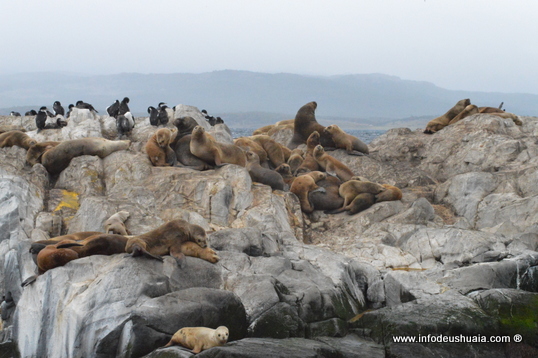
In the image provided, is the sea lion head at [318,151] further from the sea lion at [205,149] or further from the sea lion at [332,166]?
the sea lion at [205,149]

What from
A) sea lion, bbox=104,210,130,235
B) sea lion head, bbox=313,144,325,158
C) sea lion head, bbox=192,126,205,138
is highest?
sea lion head, bbox=192,126,205,138

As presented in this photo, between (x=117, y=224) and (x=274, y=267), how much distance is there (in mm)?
2787

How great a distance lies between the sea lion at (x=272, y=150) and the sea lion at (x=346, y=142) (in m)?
2.06

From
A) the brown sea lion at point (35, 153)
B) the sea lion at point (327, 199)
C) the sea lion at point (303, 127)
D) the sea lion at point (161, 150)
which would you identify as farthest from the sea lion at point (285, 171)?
the brown sea lion at point (35, 153)

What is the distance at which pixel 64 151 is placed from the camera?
1334 cm

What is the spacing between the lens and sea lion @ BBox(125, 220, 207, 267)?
7918mm

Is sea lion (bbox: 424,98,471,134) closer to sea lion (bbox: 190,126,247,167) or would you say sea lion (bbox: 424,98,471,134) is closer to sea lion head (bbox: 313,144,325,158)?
sea lion head (bbox: 313,144,325,158)

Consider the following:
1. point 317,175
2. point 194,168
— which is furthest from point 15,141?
point 317,175

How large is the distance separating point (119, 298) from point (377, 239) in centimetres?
589

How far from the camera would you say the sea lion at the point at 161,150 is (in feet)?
43.9

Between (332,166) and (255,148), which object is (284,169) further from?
(332,166)

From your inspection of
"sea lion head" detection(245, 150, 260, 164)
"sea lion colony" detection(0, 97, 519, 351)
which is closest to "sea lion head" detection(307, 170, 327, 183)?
"sea lion colony" detection(0, 97, 519, 351)

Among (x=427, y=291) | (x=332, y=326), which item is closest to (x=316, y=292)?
(x=332, y=326)

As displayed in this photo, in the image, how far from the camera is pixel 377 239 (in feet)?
37.7
